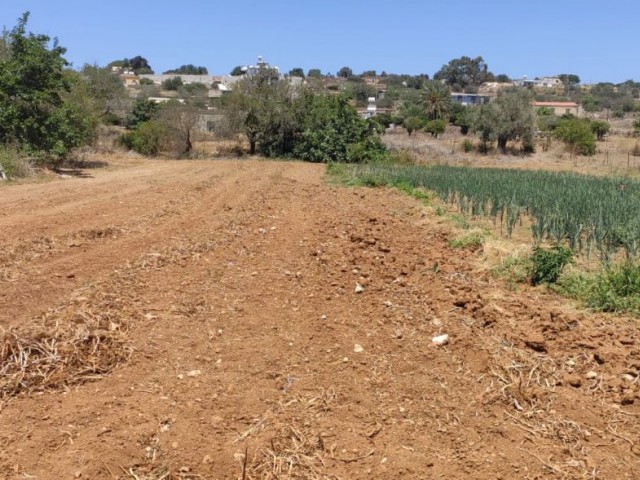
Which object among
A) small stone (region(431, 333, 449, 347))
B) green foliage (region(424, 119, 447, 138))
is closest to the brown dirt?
small stone (region(431, 333, 449, 347))

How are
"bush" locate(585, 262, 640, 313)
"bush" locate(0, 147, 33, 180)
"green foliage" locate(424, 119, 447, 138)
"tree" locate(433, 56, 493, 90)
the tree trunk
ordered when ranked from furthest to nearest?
"tree" locate(433, 56, 493, 90) < "green foliage" locate(424, 119, 447, 138) < the tree trunk < "bush" locate(0, 147, 33, 180) < "bush" locate(585, 262, 640, 313)

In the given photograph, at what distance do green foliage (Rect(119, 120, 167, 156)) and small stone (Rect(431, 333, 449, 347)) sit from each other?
31.2 metres

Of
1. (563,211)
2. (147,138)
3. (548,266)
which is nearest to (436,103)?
(147,138)

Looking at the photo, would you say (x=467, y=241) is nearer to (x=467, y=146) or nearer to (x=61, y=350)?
(x=61, y=350)

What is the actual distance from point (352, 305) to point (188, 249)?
308 cm

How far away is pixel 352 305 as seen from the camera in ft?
20.5

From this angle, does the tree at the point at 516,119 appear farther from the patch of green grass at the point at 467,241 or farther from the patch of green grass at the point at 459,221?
the patch of green grass at the point at 467,241

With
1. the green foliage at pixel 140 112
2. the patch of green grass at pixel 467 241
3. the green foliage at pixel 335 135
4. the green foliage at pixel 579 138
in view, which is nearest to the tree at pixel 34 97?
the green foliage at pixel 335 135

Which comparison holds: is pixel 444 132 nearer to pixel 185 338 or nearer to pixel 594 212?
pixel 594 212

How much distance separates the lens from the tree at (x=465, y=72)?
146 metres

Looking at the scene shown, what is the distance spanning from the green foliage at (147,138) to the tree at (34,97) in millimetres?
11376

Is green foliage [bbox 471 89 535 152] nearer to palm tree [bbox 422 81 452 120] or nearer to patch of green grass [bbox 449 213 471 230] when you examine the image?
palm tree [bbox 422 81 452 120]

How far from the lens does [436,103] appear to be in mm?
62656

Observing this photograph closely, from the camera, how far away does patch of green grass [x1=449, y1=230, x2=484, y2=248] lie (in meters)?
9.40
